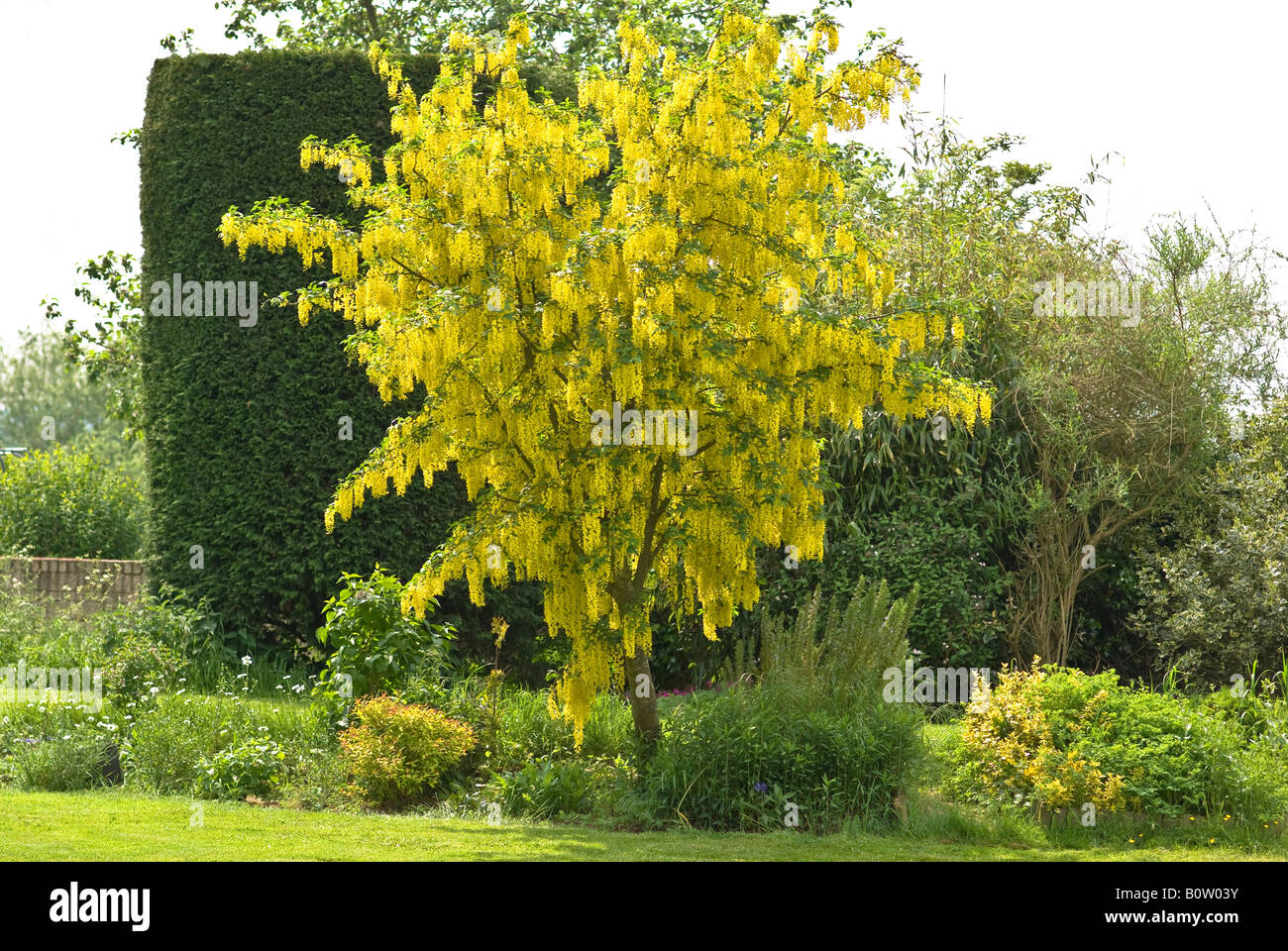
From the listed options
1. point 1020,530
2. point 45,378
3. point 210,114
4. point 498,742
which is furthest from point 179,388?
point 45,378

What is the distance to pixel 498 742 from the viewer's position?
780cm

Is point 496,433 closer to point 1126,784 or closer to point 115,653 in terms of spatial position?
point 1126,784

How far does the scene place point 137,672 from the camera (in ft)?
30.5

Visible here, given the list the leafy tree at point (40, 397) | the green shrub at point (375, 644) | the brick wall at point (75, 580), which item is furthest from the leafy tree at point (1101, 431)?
the leafy tree at point (40, 397)

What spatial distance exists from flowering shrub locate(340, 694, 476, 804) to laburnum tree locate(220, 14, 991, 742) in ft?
2.42

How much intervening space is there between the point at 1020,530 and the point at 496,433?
17.6 ft

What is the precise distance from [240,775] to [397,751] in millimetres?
1049

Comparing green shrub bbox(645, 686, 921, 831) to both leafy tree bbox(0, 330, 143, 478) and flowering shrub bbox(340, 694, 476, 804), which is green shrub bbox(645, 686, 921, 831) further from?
leafy tree bbox(0, 330, 143, 478)

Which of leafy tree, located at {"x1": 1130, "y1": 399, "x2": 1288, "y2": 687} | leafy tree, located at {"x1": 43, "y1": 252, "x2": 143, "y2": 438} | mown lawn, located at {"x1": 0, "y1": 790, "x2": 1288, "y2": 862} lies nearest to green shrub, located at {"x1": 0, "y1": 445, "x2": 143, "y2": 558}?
leafy tree, located at {"x1": 43, "y1": 252, "x2": 143, "y2": 438}

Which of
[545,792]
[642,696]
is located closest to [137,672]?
[545,792]

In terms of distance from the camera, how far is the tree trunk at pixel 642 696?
735 centimetres

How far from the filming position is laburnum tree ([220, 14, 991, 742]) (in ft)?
21.3

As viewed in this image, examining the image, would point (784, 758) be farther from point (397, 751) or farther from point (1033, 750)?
point (397, 751)

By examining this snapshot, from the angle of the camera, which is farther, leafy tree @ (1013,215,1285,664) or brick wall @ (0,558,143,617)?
brick wall @ (0,558,143,617)
